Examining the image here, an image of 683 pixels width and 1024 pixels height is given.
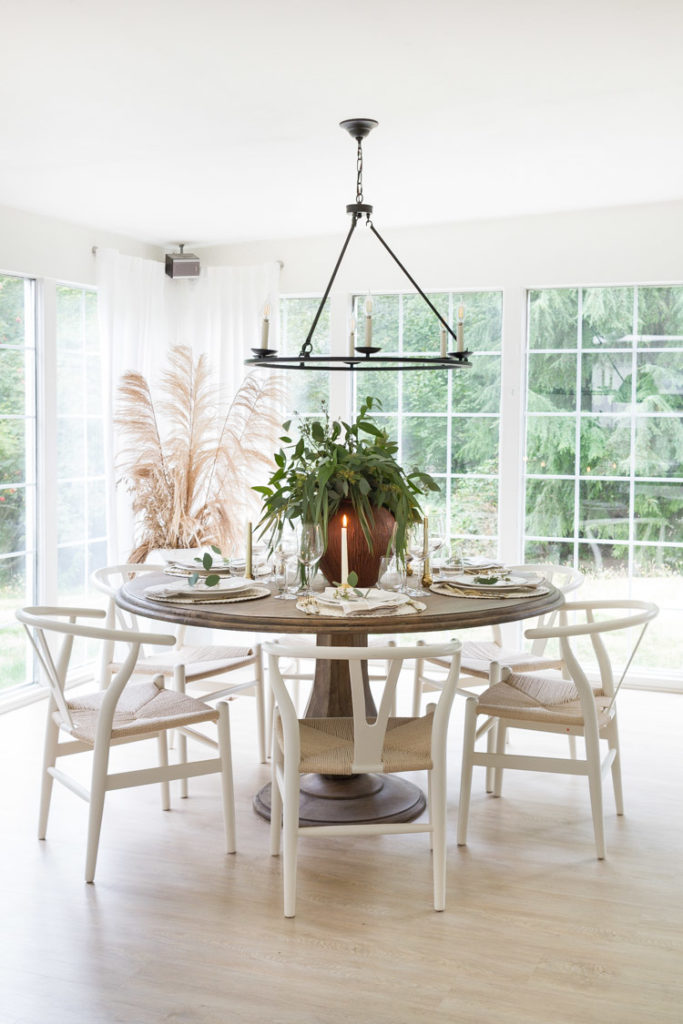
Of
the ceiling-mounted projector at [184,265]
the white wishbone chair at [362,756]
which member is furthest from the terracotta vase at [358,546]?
the ceiling-mounted projector at [184,265]

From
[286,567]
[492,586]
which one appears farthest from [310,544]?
[492,586]

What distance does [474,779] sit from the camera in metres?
3.99

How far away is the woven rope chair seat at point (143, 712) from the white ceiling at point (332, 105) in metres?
1.97

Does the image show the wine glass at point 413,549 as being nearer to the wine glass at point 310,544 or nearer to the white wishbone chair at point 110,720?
the wine glass at point 310,544

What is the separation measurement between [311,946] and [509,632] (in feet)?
9.97

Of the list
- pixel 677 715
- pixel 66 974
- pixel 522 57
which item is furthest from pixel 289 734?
pixel 677 715

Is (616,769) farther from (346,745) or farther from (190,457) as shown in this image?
(190,457)

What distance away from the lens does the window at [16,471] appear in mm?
4977

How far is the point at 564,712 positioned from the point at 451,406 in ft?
8.86

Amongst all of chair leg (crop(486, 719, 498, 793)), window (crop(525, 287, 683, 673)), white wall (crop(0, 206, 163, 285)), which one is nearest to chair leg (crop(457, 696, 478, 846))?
chair leg (crop(486, 719, 498, 793))

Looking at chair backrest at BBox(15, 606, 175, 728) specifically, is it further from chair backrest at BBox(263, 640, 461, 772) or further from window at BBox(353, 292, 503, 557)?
window at BBox(353, 292, 503, 557)

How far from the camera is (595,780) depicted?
320cm

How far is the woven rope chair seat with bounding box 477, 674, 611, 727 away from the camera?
3.20 m

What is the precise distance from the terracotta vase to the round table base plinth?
29.2 inches
